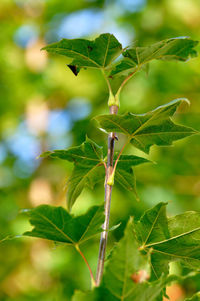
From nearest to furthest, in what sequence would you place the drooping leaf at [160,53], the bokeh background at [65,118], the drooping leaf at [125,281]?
the drooping leaf at [125,281] → the drooping leaf at [160,53] → the bokeh background at [65,118]

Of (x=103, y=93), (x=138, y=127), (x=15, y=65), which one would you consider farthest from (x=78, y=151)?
(x=15, y=65)

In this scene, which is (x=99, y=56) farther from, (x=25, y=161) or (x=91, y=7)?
(x=91, y=7)

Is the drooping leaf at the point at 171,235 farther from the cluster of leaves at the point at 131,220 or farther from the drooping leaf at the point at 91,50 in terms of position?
the drooping leaf at the point at 91,50

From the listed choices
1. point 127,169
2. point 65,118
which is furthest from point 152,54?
point 65,118

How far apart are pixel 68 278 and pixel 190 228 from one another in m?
1.29

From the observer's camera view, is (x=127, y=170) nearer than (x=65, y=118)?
Yes

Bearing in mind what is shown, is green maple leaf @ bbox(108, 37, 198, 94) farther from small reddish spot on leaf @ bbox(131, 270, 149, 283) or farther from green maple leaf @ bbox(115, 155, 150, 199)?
small reddish spot on leaf @ bbox(131, 270, 149, 283)

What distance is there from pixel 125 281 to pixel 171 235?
0.10m

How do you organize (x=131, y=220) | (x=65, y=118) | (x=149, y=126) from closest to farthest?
1. (x=131, y=220)
2. (x=149, y=126)
3. (x=65, y=118)

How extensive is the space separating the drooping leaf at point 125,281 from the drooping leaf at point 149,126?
0.12 meters

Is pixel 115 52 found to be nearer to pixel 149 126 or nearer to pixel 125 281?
pixel 149 126

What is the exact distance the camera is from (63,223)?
0.26 m

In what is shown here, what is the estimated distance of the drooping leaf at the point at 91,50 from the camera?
0.33m

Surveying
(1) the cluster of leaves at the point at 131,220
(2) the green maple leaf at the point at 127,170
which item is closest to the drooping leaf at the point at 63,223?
(1) the cluster of leaves at the point at 131,220
